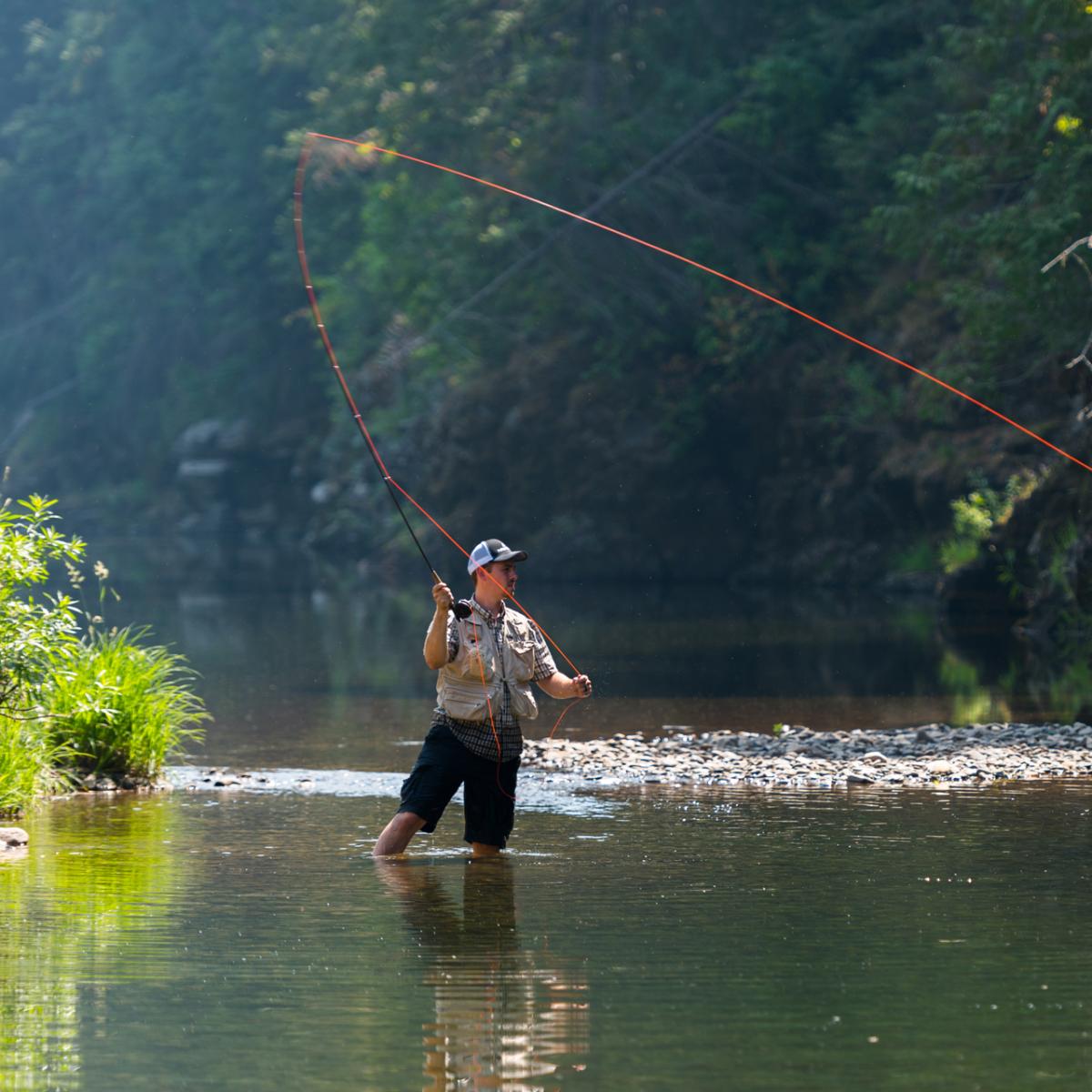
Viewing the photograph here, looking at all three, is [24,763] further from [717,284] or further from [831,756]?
[717,284]

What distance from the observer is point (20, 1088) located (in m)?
5.73

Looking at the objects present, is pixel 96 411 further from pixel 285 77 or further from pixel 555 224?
pixel 555 224

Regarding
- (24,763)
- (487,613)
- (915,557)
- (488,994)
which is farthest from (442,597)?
(915,557)

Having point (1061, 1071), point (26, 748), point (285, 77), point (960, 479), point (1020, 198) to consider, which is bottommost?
point (1061, 1071)

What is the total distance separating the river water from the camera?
6023 millimetres

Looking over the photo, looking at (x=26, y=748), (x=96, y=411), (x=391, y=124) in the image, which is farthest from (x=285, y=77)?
(x=26, y=748)

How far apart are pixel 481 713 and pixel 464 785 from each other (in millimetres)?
353

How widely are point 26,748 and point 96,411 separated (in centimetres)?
5809

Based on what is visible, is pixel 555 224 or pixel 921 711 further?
pixel 555 224

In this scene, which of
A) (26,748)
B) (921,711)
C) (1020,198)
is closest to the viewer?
(26,748)

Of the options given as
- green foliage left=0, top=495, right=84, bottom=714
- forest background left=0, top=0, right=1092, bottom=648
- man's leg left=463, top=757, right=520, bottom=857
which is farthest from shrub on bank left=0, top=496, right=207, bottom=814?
forest background left=0, top=0, right=1092, bottom=648

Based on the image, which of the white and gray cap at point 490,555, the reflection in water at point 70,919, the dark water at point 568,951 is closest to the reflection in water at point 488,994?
the dark water at point 568,951

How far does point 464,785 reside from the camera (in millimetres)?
9422

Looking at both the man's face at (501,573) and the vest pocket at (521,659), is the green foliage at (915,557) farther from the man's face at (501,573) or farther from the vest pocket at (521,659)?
the man's face at (501,573)
